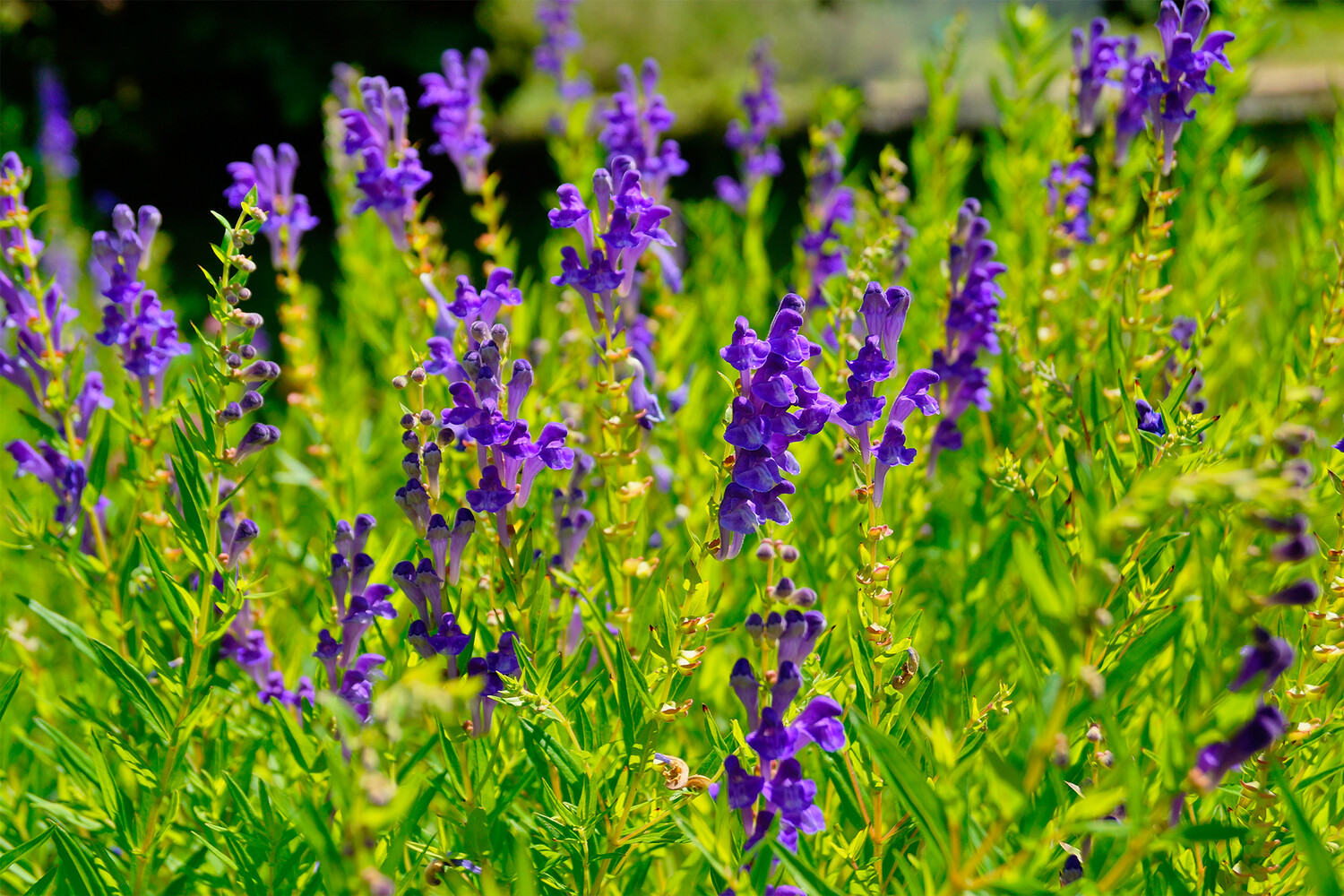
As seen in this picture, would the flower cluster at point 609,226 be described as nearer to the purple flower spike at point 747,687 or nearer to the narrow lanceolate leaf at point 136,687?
the purple flower spike at point 747,687

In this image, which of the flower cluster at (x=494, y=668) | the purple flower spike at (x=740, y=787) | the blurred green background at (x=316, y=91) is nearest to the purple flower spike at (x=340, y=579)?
the flower cluster at (x=494, y=668)

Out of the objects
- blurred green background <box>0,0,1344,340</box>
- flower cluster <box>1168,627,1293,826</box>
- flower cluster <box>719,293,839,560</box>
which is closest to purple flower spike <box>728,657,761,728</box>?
flower cluster <box>719,293,839,560</box>

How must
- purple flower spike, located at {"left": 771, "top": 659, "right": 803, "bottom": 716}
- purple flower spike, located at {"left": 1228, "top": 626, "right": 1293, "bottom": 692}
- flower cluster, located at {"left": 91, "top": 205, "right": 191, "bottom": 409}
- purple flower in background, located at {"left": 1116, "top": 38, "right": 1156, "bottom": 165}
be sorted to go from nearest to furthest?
1. purple flower spike, located at {"left": 1228, "top": 626, "right": 1293, "bottom": 692}
2. purple flower spike, located at {"left": 771, "top": 659, "right": 803, "bottom": 716}
3. flower cluster, located at {"left": 91, "top": 205, "right": 191, "bottom": 409}
4. purple flower in background, located at {"left": 1116, "top": 38, "right": 1156, "bottom": 165}

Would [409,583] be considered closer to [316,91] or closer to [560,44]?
[560,44]

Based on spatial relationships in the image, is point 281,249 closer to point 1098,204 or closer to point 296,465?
point 296,465

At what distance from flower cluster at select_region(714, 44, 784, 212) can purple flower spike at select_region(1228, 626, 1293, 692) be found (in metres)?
3.16

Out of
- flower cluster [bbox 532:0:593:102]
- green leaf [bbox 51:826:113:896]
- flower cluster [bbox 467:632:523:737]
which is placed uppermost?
flower cluster [bbox 532:0:593:102]

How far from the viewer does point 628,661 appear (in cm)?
155

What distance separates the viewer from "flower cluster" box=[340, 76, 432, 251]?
8.04 ft

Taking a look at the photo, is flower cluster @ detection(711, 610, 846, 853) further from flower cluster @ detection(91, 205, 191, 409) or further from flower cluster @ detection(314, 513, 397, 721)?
flower cluster @ detection(91, 205, 191, 409)

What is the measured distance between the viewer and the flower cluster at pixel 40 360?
2.18 metres

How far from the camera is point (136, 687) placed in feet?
5.86

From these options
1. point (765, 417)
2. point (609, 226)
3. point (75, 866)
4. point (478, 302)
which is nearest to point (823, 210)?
point (609, 226)

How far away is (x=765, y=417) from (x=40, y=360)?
169 centimetres
